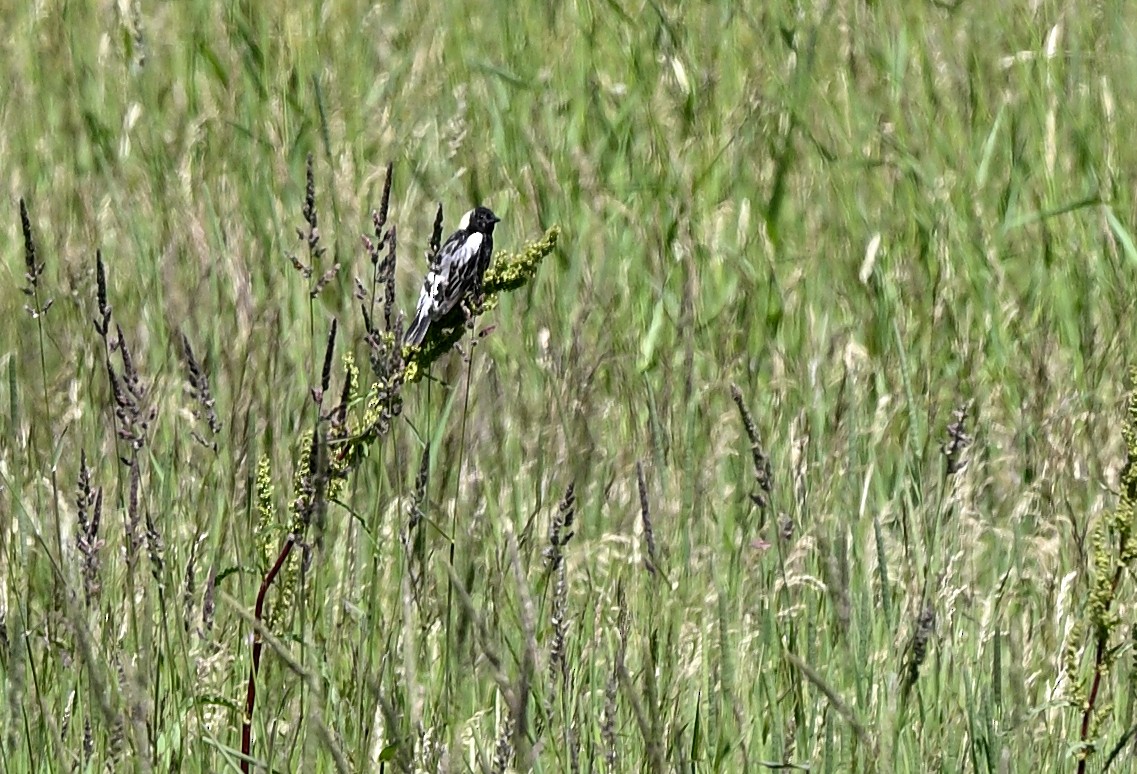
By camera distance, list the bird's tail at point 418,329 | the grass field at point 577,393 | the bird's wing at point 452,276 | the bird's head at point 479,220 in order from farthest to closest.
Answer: the bird's head at point 479,220 → the bird's tail at point 418,329 → the bird's wing at point 452,276 → the grass field at point 577,393

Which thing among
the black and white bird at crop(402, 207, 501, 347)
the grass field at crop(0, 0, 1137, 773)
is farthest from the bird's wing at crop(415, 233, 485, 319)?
the grass field at crop(0, 0, 1137, 773)

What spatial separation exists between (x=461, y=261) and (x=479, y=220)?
2.08 ft

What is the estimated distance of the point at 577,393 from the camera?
10.5 feet

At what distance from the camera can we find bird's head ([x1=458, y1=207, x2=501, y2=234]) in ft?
14.8

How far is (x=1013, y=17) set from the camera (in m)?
A: 5.68

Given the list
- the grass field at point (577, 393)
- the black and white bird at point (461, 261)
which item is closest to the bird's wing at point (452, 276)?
the black and white bird at point (461, 261)

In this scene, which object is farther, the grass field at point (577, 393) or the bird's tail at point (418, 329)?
the bird's tail at point (418, 329)

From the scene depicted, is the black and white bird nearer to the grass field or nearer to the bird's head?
the bird's head

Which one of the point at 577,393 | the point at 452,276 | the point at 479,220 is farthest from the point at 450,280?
the point at 479,220

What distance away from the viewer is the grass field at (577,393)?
6.89 feet

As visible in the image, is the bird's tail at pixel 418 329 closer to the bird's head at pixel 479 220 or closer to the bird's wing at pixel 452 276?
the bird's wing at pixel 452 276

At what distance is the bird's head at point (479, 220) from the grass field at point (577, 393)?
0.30ft

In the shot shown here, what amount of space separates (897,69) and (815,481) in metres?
2.18

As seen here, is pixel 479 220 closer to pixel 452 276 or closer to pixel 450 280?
pixel 452 276
